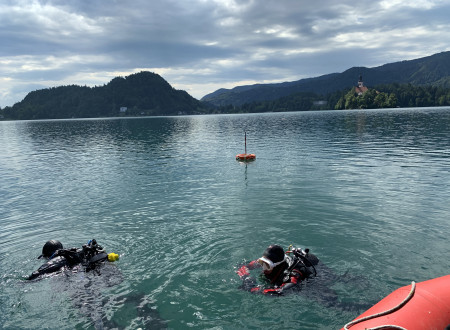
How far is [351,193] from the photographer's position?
17.6m

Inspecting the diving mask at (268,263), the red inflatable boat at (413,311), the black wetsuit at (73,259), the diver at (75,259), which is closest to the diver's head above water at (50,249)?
the diver at (75,259)

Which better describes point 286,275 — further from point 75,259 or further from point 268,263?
point 75,259

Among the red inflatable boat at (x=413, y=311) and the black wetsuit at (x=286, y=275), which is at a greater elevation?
the red inflatable boat at (x=413, y=311)

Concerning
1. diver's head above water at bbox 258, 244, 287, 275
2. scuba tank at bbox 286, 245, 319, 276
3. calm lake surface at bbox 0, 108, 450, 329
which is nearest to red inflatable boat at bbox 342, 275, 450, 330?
calm lake surface at bbox 0, 108, 450, 329

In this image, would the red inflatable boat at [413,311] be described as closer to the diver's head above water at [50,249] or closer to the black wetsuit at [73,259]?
the black wetsuit at [73,259]

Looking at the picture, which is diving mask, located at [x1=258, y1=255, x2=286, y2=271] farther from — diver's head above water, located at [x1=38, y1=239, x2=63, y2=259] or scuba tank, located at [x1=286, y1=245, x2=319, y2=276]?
diver's head above water, located at [x1=38, y1=239, x2=63, y2=259]

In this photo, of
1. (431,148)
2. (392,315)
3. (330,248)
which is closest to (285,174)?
(330,248)

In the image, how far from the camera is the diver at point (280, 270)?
810cm

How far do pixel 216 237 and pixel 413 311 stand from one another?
26.0 ft

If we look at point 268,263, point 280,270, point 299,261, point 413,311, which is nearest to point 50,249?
point 268,263

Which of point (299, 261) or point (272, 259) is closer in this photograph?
point (272, 259)

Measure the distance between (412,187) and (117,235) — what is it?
687 inches

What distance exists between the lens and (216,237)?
12.3 metres

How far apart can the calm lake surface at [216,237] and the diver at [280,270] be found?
0.27m
